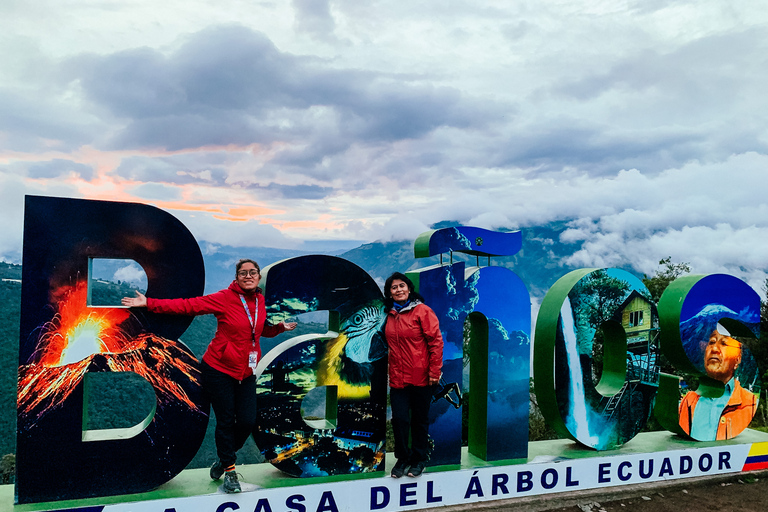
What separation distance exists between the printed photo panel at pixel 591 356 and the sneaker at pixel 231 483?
2.95m

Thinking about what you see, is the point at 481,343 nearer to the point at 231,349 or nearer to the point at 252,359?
the point at 252,359

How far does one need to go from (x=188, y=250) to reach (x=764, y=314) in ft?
83.5

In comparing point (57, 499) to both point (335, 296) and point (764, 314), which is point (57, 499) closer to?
point (335, 296)

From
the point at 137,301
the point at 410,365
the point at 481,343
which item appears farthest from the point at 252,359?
the point at 481,343

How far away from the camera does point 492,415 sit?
17.9ft

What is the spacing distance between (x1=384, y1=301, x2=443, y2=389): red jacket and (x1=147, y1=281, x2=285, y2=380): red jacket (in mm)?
1179

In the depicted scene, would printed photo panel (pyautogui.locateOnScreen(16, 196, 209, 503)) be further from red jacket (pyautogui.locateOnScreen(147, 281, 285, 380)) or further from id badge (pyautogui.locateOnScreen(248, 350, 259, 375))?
id badge (pyautogui.locateOnScreen(248, 350, 259, 375))

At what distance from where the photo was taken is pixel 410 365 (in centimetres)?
474

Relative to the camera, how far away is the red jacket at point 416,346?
4.73 metres

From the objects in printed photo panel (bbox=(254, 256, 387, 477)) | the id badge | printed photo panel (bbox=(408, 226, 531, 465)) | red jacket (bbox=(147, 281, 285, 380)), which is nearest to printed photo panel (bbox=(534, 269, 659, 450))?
printed photo panel (bbox=(408, 226, 531, 465))

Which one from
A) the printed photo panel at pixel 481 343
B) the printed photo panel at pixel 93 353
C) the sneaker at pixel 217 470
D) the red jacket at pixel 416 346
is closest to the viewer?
the printed photo panel at pixel 93 353

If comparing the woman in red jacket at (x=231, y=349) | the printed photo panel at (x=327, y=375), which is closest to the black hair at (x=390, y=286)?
the printed photo panel at (x=327, y=375)

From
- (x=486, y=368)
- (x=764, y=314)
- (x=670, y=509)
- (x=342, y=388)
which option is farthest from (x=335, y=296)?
(x=764, y=314)

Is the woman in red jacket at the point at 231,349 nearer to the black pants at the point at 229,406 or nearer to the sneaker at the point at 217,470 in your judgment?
the black pants at the point at 229,406
